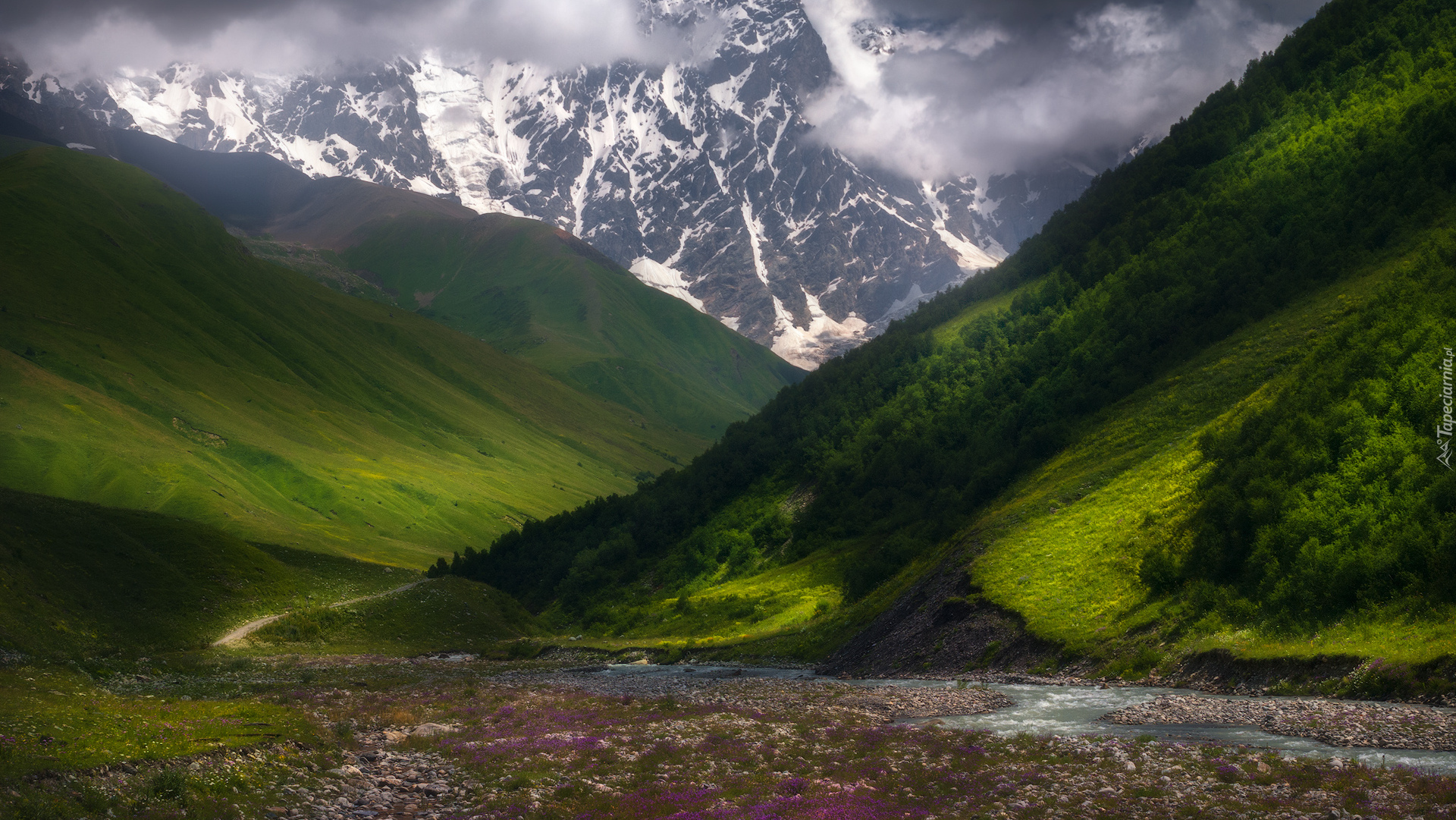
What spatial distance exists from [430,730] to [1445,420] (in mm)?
56665

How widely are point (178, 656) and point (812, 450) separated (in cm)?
10359

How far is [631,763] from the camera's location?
3816 centimetres

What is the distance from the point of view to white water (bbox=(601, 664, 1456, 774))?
3048 centimetres

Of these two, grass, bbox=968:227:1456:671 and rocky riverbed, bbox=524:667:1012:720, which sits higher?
grass, bbox=968:227:1456:671

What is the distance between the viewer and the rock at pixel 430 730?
4366 cm

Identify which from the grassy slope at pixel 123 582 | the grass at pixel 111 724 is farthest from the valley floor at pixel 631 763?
the grassy slope at pixel 123 582

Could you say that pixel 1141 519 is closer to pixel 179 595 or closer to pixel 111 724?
pixel 111 724

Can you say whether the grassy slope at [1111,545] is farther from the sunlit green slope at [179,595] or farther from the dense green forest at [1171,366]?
the sunlit green slope at [179,595]

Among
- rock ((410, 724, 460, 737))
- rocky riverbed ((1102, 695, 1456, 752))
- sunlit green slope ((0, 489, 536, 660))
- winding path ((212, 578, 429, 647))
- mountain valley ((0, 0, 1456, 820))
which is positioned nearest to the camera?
rocky riverbed ((1102, 695, 1456, 752))

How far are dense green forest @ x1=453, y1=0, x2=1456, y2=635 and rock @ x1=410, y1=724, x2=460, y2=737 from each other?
4559 centimetres

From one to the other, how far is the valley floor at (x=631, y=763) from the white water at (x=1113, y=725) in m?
1.34

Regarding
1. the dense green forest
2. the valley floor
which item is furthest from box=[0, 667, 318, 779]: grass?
the dense green forest

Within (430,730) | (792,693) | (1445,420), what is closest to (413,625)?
(792,693)

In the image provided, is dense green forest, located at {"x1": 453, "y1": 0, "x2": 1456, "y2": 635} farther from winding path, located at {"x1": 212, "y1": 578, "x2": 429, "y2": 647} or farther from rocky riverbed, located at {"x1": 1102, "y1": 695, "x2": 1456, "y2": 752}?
winding path, located at {"x1": 212, "y1": 578, "x2": 429, "y2": 647}
